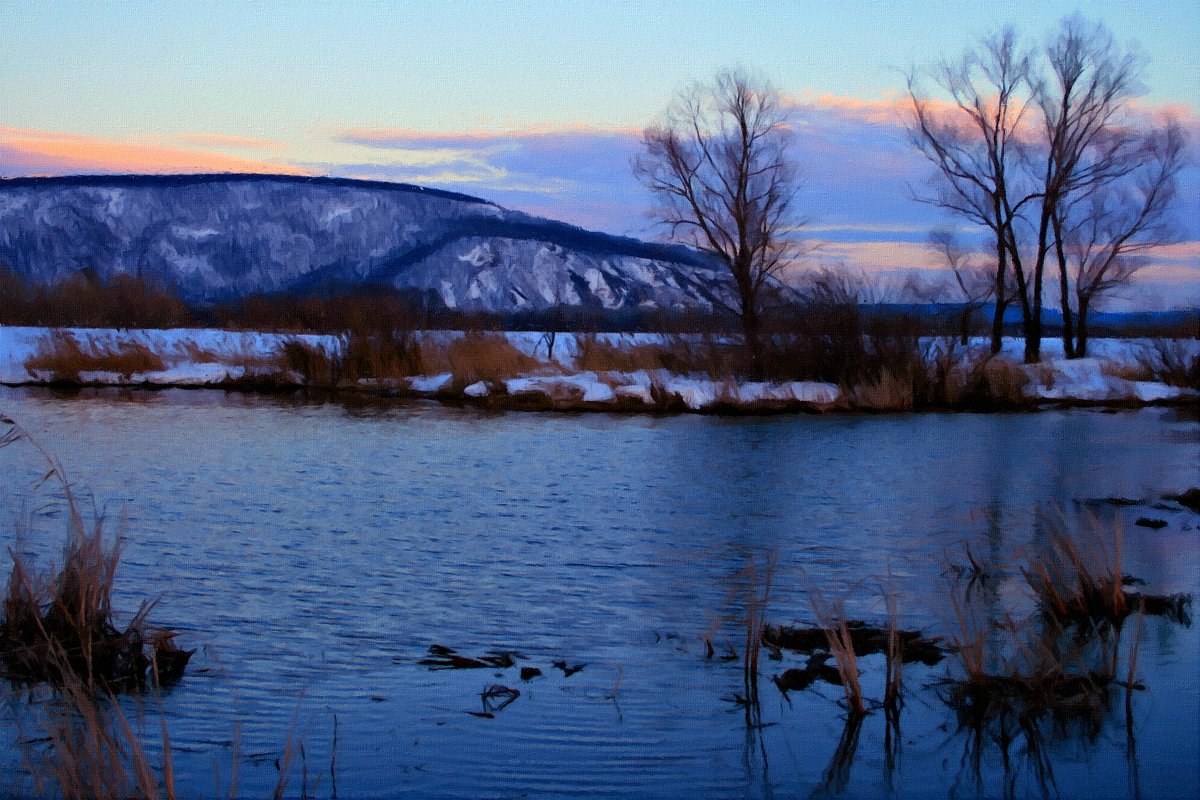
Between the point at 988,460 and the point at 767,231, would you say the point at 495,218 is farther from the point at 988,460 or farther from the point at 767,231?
the point at 988,460

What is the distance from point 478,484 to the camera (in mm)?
12891

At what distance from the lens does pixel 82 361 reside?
28.6m

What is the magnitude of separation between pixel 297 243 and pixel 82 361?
357ft

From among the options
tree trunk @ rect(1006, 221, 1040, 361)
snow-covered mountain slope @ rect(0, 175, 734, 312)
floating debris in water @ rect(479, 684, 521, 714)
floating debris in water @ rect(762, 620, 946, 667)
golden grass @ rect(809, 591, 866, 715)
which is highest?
snow-covered mountain slope @ rect(0, 175, 734, 312)

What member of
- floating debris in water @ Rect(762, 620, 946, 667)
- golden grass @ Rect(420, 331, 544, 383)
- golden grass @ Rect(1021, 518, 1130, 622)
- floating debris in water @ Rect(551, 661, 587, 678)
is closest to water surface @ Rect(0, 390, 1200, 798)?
floating debris in water @ Rect(551, 661, 587, 678)

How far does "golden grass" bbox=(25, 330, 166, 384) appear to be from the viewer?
28.3 meters

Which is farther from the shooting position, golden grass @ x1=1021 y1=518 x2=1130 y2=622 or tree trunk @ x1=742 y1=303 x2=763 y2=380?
tree trunk @ x1=742 y1=303 x2=763 y2=380

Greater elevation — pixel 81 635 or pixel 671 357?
pixel 671 357

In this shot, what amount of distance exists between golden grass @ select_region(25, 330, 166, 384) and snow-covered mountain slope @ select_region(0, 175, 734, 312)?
87.0m

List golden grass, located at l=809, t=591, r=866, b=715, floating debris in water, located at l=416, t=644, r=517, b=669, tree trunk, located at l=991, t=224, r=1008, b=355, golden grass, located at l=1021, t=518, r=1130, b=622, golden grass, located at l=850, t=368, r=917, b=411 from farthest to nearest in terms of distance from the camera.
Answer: tree trunk, located at l=991, t=224, r=1008, b=355, golden grass, located at l=850, t=368, r=917, b=411, golden grass, located at l=1021, t=518, r=1130, b=622, floating debris in water, located at l=416, t=644, r=517, b=669, golden grass, located at l=809, t=591, r=866, b=715

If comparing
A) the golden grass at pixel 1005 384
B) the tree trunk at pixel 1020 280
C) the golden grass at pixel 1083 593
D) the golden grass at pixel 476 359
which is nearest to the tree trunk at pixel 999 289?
the tree trunk at pixel 1020 280

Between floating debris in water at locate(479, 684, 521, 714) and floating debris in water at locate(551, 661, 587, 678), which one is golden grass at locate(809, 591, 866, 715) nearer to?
floating debris in water at locate(551, 661, 587, 678)

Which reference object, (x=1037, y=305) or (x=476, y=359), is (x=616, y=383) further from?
(x=1037, y=305)

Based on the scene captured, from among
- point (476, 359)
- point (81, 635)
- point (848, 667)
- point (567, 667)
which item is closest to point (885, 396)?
point (476, 359)
